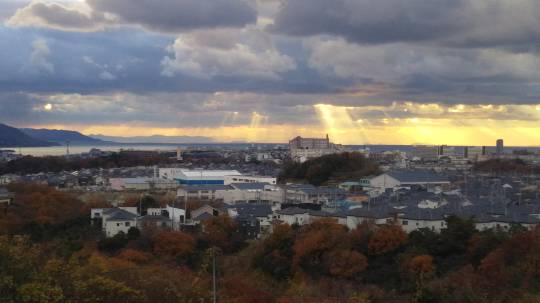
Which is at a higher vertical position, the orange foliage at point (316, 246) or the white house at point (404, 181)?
the white house at point (404, 181)

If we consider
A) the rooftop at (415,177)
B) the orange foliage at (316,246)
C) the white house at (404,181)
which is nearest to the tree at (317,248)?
the orange foliage at (316,246)

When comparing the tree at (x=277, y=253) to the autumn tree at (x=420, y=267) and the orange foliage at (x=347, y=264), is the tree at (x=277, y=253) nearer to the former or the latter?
the orange foliage at (x=347, y=264)

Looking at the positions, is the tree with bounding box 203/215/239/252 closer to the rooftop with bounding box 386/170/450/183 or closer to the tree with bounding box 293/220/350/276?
the tree with bounding box 293/220/350/276

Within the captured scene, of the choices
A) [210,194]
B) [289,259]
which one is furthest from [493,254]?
[210,194]

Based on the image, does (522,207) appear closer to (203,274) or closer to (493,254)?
(493,254)

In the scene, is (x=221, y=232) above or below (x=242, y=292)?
above

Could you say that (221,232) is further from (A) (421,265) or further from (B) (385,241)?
(A) (421,265)

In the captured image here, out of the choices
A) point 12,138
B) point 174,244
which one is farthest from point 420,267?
point 12,138
